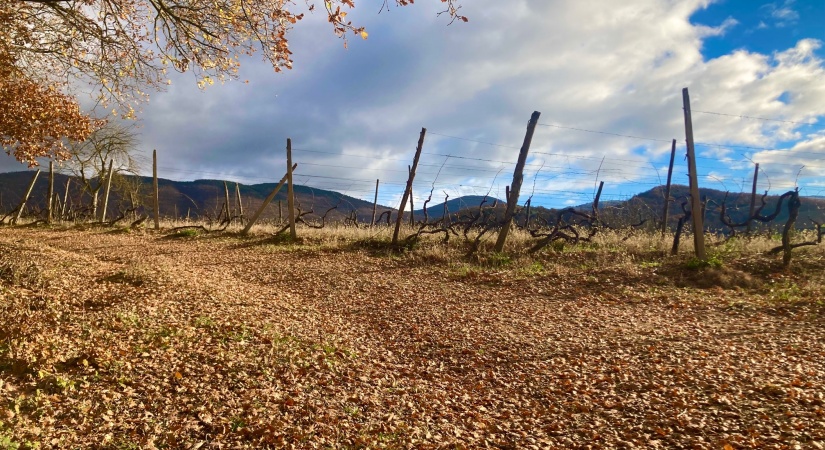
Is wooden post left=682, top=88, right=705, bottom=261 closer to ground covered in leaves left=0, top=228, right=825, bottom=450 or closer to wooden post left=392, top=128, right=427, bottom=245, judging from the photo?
ground covered in leaves left=0, top=228, right=825, bottom=450

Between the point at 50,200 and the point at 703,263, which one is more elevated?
the point at 50,200

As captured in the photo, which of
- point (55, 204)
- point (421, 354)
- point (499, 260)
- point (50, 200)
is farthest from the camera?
point (55, 204)

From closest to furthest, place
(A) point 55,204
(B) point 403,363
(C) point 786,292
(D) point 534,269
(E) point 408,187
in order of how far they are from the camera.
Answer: (B) point 403,363
(C) point 786,292
(D) point 534,269
(E) point 408,187
(A) point 55,204

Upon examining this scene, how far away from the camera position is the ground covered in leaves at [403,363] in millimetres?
2996

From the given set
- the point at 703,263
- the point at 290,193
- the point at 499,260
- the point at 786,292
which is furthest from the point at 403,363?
the point at 290,193

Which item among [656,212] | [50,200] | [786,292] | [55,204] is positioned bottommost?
[786,292]

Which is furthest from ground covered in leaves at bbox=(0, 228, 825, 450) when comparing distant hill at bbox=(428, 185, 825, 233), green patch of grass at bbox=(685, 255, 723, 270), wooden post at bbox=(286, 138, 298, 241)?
wooden post at bbox=(286, 138, 298, 241)

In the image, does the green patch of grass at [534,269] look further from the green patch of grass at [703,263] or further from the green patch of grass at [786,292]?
the green patch of grass at [786,292]

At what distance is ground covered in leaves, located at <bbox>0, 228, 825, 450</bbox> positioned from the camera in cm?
300

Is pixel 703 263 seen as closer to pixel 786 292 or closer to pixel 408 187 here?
pixel 786 292

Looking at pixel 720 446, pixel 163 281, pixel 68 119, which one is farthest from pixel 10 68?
pixel 720 446

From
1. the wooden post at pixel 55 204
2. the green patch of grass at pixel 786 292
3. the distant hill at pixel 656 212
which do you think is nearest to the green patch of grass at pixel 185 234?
the distant hill at pixel 656 212

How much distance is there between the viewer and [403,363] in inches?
180

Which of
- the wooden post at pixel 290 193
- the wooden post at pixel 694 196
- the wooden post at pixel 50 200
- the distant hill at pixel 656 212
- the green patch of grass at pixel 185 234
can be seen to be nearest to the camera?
the wooden post at pixel 694 196
